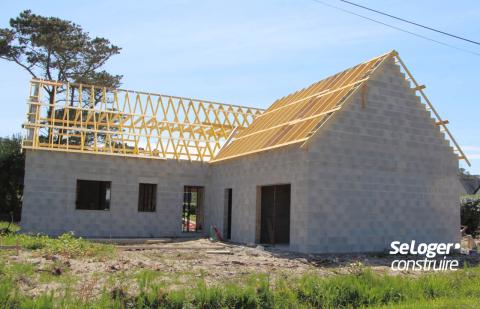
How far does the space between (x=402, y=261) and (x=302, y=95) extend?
907cm

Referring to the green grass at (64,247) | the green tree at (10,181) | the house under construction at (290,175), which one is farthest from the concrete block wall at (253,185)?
the green tree at (10,181)

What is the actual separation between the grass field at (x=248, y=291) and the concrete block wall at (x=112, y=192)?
8.47m

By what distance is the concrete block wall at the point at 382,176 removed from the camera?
51.5 feet

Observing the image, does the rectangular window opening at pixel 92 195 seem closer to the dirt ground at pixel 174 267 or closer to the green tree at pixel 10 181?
the dirt ground at pixel 174 267

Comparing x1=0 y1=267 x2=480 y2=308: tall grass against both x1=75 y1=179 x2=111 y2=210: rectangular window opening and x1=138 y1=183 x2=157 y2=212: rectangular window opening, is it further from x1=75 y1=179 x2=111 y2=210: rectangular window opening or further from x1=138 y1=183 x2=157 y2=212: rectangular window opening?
x1=75 y1=179 x2=111 y2=210: rectangular window opening

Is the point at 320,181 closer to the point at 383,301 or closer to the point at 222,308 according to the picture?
the point at 383,301

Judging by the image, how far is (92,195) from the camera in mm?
23141

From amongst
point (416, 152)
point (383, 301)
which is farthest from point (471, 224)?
point (383, 301)

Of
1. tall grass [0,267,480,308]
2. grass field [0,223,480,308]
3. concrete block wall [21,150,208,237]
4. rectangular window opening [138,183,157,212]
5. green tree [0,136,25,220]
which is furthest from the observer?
green tree [0,136,25,220]

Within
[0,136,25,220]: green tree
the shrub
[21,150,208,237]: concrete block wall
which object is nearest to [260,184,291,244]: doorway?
[21,150,208,237]: concrete block wall

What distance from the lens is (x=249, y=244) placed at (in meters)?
18.3

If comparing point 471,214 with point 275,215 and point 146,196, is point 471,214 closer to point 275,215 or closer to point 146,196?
point 275,215

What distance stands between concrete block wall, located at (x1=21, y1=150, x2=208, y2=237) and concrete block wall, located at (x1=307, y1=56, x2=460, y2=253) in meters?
8.36

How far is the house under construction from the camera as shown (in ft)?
52.3
